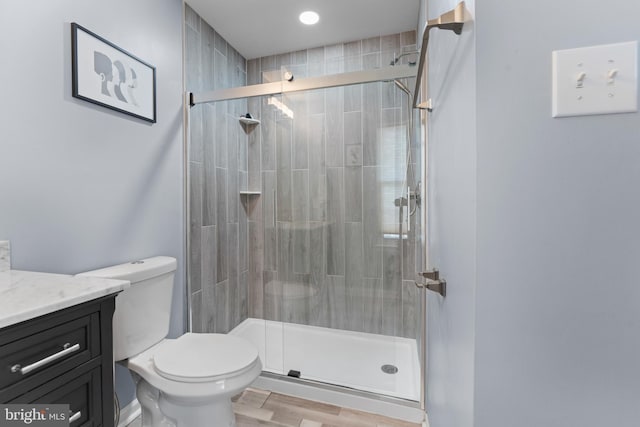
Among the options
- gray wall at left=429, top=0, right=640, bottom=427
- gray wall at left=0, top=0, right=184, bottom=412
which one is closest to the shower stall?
gray wall at left=0, top=0, right=184, bottom=412

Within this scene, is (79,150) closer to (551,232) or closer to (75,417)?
(75,417)

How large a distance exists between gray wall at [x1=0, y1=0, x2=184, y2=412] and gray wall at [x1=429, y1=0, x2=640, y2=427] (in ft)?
5.09

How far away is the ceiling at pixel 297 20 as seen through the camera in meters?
1.94

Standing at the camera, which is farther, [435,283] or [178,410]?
[178,410]

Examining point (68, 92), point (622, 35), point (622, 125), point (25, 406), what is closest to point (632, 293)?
point (622, 125)

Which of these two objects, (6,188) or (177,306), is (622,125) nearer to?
(6,188)

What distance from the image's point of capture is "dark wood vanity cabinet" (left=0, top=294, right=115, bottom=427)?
0.69 meters

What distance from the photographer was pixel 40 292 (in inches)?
33.5

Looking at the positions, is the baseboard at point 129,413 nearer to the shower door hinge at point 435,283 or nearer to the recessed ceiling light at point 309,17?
the shower door hinge at point 435,283

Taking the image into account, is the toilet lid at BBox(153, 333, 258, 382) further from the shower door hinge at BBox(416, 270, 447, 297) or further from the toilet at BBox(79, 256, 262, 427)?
the shower door hinge at BBox(416, 270, 447, 297)

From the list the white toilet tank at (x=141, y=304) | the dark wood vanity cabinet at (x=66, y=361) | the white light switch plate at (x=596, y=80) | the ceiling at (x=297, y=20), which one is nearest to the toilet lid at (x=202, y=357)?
the white toilet tank at (x=141, y=304)

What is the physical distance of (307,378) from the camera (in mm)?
1828

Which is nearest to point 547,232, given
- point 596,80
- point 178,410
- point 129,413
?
point 596,80

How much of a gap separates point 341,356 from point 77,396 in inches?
60.8
